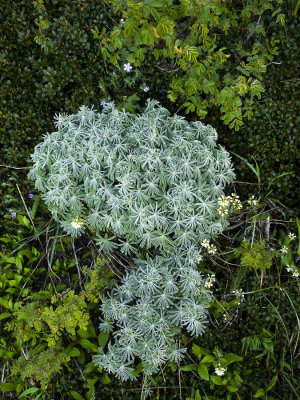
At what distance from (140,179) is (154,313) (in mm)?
1122

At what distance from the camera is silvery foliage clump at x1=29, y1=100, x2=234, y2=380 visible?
9.65 ft

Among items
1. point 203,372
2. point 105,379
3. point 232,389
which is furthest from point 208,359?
point 105,379

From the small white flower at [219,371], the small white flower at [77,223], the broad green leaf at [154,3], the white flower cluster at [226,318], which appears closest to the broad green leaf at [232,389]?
the small white flower at [219,371]

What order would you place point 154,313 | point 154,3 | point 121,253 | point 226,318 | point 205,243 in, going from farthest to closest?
point 121,253 → point 226,318 → point 205,243 → point 154,313 → point 154,3

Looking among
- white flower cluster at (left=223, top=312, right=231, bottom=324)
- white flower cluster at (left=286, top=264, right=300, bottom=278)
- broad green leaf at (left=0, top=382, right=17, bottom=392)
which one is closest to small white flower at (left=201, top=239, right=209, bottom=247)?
white flower cluster at (left=223, top=312, right=231, bottom=324)

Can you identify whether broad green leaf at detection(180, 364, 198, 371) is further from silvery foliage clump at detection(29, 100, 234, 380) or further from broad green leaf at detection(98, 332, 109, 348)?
broad green leaf at detection(98, 332, 109, 348)

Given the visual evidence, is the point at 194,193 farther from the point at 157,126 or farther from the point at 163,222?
the point at 157,126

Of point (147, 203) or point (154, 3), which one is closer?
point (154, 3)

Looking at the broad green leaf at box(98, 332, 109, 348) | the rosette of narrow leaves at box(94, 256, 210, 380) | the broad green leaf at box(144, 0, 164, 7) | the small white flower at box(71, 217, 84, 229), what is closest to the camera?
the broad green leaf at box(144, 0, 164, 7)

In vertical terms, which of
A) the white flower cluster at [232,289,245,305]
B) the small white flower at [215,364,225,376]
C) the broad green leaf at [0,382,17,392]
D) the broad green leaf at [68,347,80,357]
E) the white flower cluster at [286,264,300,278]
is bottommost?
the broad green leaf at [0,382,17,392]

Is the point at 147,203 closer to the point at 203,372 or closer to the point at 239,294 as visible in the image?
the point at 239,294

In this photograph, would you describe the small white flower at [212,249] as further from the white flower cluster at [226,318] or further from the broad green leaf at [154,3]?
the broad green leaf at [154,3]

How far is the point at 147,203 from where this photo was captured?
3.00m

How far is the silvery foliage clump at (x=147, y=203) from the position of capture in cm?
294
